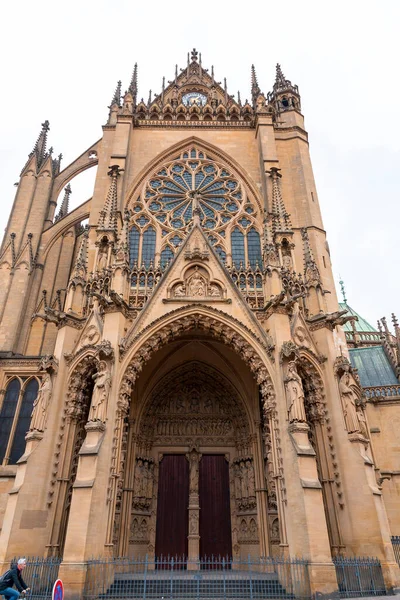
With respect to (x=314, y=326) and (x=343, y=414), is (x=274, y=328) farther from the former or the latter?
(x=343, y=414)

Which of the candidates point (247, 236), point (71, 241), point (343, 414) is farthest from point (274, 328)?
point (71, 241)

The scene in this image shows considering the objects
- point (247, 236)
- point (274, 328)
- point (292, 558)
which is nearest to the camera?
point (292, 558)

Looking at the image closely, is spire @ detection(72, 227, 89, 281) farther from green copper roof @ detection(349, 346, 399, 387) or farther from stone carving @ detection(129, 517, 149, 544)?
green copper roof @ detection(349, 346, 399, 387)

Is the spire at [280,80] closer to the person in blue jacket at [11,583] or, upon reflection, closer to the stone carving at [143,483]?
the stone carving at [143,483]

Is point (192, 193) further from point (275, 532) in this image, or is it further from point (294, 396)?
point (275, 532)

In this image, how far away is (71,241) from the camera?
60.7 feet

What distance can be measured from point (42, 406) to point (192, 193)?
10.0m

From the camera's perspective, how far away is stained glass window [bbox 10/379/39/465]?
41.6ft

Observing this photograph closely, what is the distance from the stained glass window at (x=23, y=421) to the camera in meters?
12.7

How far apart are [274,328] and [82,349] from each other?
5621 millimetres

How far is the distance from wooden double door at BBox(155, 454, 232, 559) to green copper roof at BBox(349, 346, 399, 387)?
26.2ft

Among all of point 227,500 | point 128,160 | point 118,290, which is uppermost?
point 128,160

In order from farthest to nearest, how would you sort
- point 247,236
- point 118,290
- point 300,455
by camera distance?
point 247,236
point 118,290
point 300,455

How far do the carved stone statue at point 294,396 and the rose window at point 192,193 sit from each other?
7907 millimetres
